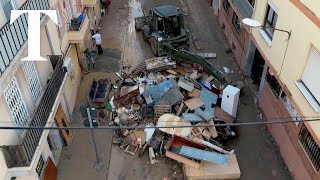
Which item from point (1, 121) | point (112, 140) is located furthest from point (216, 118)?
point (1, 121)

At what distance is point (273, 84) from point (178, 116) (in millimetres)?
4849

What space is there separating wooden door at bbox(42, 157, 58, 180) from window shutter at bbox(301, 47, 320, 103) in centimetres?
1073

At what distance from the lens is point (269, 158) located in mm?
14844

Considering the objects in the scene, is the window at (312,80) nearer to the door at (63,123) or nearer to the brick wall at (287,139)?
the brick wall at (287,139)

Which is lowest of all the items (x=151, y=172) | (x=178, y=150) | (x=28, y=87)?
(x=151, y=172)

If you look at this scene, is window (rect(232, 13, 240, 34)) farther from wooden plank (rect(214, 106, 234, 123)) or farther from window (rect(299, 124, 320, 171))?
window (rect(299, 124, 320, 171))

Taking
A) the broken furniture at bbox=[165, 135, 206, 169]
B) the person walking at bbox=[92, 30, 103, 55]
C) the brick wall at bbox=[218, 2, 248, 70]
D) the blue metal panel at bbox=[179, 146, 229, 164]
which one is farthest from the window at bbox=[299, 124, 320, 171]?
the person walking at bbox=[92, 30, 103, 55]

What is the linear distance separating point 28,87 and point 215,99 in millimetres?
9369

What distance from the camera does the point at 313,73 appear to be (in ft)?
37.8

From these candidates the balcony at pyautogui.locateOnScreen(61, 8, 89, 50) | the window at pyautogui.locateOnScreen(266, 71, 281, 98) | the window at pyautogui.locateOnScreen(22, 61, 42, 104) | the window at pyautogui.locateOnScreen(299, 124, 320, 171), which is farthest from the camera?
the balcony at pyautogui.locateOnScreen(61, 8, 89, 50)

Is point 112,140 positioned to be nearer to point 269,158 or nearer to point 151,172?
point 151,172

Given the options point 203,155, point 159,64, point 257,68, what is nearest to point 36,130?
point 203,155

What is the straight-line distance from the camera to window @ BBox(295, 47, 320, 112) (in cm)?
1124

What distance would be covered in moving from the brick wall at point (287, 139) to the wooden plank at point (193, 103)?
3.32m
